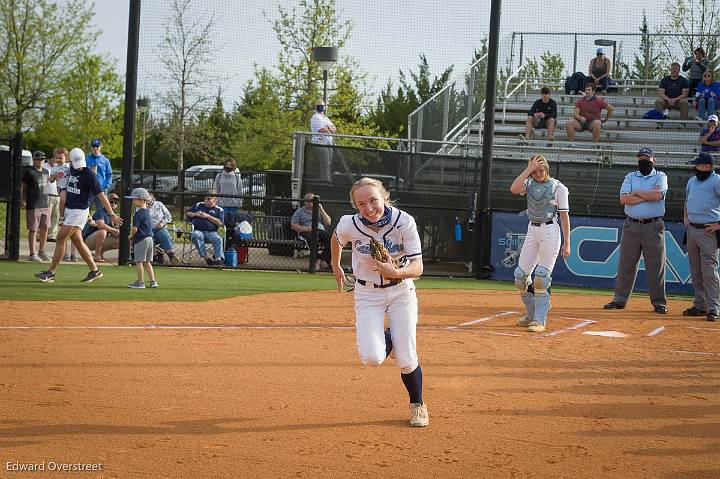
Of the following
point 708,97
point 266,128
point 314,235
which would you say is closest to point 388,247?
point 314,235

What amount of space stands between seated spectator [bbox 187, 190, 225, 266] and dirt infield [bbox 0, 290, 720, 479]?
6.64 meters

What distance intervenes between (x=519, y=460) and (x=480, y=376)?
106 inches

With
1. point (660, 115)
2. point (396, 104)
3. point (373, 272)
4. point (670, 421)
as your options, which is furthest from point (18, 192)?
point (396, 104)

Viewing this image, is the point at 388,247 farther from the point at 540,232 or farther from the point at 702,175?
the point at 702,175

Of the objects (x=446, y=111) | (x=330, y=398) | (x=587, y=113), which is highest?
(x=587, y=113)

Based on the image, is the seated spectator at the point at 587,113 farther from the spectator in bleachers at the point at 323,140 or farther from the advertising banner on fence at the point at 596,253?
the spectator in bleachers at the point at 323,140

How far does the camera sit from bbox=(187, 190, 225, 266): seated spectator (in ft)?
61.5

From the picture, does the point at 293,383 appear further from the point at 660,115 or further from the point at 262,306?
the point at 660,115

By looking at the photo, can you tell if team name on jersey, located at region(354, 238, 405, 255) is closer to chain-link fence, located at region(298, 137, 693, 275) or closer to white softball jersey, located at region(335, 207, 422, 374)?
white softball jersey, located at region(335, 207, 422, 374)

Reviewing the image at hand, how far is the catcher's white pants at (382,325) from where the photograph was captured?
21.9 ft

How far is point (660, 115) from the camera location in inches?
974

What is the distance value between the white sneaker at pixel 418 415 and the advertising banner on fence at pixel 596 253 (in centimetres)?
1189

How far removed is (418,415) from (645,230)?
8578mm

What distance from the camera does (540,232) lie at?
11.4 metres
